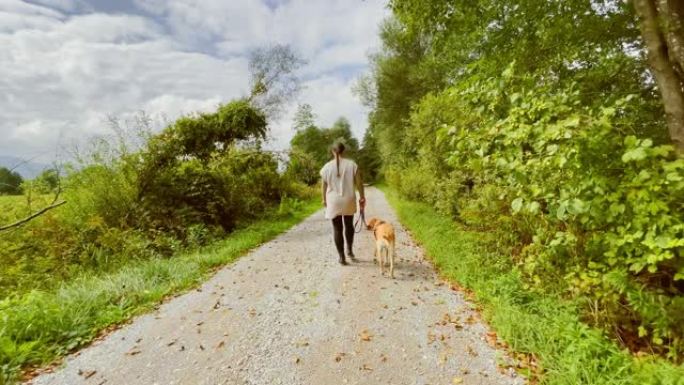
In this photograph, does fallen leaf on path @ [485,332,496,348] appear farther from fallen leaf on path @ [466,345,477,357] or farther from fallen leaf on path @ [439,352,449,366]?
fallen leaf on path @ [439,352,449,366]

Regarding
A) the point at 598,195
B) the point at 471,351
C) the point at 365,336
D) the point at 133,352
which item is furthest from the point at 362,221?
the point at 598,195

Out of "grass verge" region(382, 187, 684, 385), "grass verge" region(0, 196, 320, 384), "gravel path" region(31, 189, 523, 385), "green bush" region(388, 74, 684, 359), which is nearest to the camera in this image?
"grass verge" region(382, 187, 684, 385)

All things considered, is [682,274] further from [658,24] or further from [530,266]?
[658,24]

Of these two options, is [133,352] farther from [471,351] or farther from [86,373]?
[471,351]

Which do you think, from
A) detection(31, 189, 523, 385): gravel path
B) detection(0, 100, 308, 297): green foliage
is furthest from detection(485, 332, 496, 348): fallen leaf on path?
detection(0, 100, 308, 297): green foliage

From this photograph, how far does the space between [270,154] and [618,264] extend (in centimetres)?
1243

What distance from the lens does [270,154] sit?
14242 millimetres

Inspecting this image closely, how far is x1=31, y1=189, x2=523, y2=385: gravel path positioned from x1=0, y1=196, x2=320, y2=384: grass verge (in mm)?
298

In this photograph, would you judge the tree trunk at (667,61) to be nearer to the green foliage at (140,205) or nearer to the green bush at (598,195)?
the green bush at (598,195)

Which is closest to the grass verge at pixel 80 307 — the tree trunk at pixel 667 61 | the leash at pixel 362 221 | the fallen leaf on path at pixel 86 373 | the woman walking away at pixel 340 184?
the fallen leaf on path at pixel 86 373

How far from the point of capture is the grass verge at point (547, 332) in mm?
2543

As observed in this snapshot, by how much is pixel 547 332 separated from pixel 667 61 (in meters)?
3.10

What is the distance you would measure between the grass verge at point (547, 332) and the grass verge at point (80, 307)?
14.3 ft

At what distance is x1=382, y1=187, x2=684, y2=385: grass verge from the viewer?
8.34 feet
